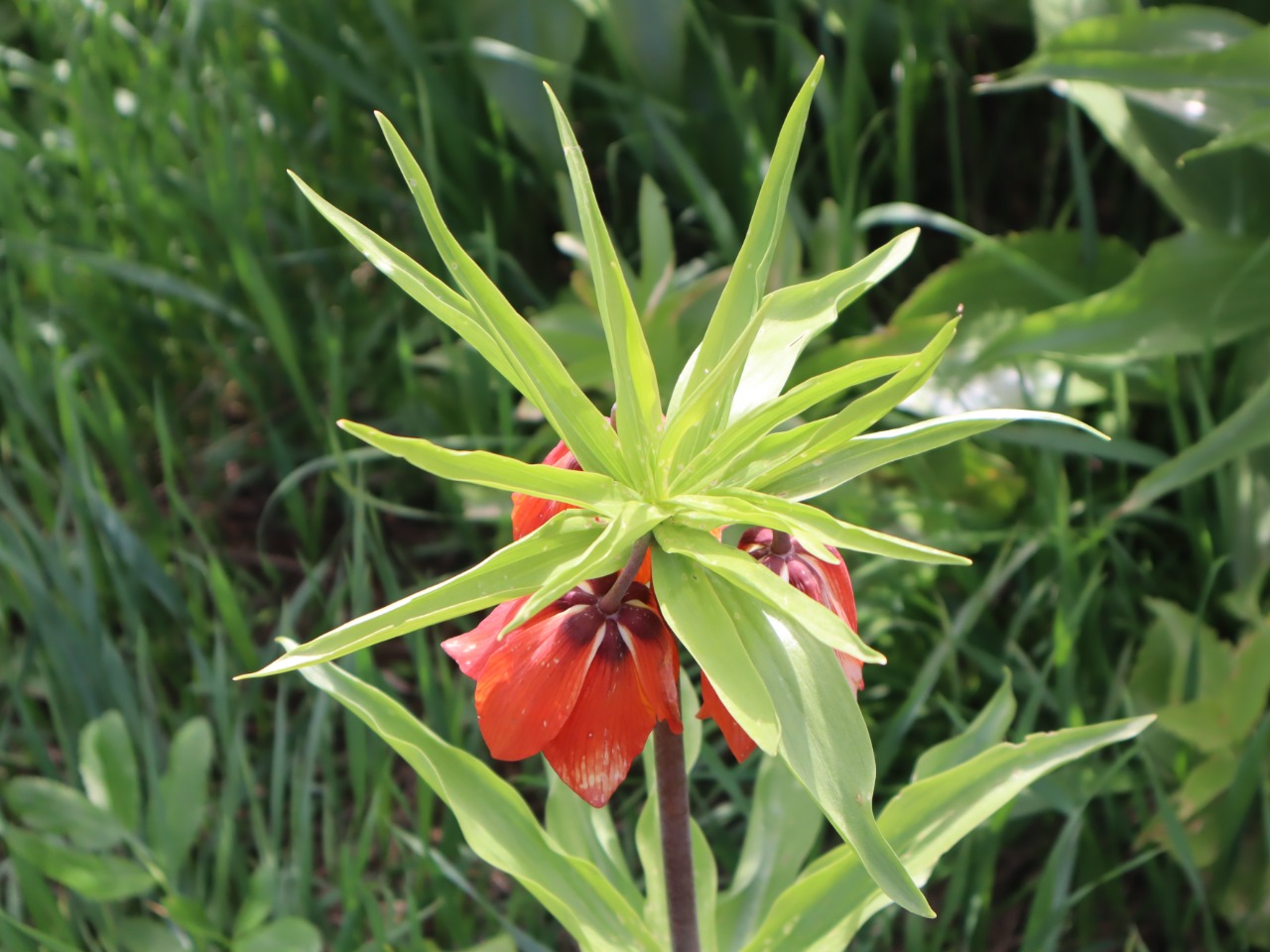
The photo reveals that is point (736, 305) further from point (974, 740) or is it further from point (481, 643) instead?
point (974, 740)

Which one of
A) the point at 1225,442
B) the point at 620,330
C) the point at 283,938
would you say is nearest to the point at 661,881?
the point at 283,938

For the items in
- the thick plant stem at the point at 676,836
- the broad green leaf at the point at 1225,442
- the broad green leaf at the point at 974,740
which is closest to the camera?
the thick plant stem at the point at 676,836

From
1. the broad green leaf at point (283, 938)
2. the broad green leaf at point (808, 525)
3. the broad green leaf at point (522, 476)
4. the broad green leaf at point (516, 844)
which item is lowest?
the broad green leaf at point (283, 938)

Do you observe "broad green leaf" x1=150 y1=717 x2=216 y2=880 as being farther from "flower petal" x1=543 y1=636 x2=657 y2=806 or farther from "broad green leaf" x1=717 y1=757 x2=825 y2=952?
"flower petal" x1=543 y1=636 x2=657 y2=806

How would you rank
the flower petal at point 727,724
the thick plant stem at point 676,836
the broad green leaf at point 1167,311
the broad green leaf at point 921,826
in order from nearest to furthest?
the flower petal at point 727,724 → the thick plant stem at point 676,836 → the broad green leaf at point 921,826 → the broad green leaf at point 1167,311

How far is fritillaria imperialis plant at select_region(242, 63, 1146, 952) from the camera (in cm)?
61

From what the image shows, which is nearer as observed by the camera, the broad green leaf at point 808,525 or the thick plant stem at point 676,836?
the broad green leaf at point 808,525

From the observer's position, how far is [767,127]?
6.15 ft

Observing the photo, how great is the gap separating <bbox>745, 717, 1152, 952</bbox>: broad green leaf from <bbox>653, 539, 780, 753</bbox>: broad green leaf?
360 mm

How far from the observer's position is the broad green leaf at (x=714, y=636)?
590 millimetres

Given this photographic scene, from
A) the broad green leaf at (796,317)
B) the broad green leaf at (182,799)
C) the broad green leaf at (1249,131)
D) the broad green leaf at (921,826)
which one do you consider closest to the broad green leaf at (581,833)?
the broad green leaf at (921,826)

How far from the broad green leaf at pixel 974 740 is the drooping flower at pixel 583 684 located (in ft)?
1.26

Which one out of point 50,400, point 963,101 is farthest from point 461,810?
point 963,101

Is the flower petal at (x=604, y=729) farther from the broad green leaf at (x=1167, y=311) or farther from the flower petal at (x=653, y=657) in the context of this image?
the broad green leaf at (x=1167, y=311)
